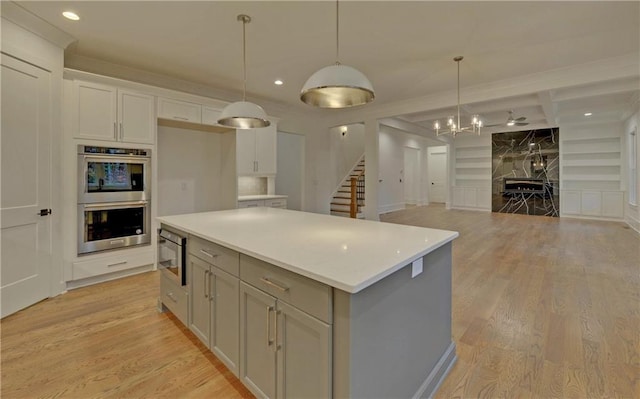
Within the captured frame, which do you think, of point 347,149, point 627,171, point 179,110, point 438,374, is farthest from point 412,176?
point 438,374

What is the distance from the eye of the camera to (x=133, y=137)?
143 inches

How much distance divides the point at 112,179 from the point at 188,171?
1304mm

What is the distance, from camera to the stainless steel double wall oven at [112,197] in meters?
3.29

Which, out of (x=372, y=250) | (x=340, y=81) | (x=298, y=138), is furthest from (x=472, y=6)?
(x=298, y=138)

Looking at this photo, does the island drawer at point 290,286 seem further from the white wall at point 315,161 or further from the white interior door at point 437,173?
the white interior door at point 437,173

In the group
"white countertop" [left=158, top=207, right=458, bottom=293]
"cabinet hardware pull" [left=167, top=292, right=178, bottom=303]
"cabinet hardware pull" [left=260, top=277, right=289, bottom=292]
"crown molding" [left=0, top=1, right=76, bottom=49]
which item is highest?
"crown molding" [left=0, top=1, right=76, bottom=49]

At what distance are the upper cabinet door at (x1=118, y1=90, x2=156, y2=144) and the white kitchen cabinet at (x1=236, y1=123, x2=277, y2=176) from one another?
1.30 metres

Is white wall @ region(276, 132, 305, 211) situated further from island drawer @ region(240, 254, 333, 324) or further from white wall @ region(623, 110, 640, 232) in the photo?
white wall @ region(623, 110, 640, 232)

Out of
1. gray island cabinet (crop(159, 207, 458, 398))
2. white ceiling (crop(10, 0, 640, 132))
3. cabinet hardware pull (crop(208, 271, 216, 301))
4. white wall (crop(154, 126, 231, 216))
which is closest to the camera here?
gray island cabinet (crop(159, 207, 458, 398))

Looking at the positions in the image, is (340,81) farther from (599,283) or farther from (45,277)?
(599,283)

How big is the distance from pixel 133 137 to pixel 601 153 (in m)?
10.9

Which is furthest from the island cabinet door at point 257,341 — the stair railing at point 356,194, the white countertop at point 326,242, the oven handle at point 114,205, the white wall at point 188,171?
the stair railing at point 356,194

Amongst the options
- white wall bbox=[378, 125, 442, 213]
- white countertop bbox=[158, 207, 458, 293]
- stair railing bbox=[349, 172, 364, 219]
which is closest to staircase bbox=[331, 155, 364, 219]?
stair railing bbox=[349, 172, 364, 219]

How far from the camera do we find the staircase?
25.3ft
